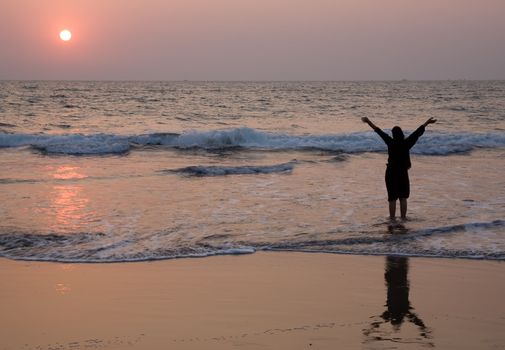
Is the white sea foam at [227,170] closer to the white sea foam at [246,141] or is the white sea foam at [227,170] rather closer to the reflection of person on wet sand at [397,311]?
the white sea foam at [246,141]

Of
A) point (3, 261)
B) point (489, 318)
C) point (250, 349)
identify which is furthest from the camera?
point (3, 261)

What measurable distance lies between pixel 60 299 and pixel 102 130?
81.6ft

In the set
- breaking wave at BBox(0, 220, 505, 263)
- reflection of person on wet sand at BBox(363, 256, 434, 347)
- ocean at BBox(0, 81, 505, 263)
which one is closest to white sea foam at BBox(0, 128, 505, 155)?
ocean at BBox(0, 81, 505, 263)

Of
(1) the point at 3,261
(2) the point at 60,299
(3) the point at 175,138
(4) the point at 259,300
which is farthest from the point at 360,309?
(3) the point at 175,138

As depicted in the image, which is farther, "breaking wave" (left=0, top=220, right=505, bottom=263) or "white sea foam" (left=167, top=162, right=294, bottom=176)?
"white sea foam" (left=167, top=162, right=294, bottom=176)

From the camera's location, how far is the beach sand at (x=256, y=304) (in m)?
5.51

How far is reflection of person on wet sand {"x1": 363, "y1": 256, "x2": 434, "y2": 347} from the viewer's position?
18.3 feet

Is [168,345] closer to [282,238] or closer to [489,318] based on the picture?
[489,318]

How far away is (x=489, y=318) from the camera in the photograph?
6.12m

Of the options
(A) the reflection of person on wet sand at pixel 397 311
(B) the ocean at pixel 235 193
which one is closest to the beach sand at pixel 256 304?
(A) the reflection of person on wet sand at pixel 397 311

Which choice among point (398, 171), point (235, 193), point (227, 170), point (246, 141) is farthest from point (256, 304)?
point (246, 141)

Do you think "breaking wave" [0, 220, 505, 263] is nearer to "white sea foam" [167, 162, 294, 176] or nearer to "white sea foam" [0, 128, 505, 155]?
"white sea foam" [167, 162, 294, 176]

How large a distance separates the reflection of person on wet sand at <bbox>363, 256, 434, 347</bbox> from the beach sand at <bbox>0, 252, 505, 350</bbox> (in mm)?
11

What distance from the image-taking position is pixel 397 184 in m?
11.1
